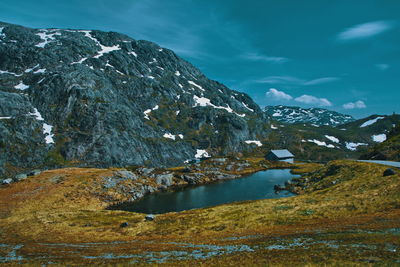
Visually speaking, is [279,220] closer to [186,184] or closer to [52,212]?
[52,212]

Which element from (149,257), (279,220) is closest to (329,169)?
(279,220)

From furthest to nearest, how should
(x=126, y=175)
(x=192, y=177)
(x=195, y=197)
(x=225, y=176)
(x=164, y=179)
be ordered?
(x=225, y=176) → (x=192, y=177) → (x=164, y=179) → (x=126, y=175) → (x=195, y=197)

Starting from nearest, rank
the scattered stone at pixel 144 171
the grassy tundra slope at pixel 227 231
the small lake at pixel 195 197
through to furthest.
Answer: the grassy tundra slope at pixel 227 231
the small lake at pixel 195 197
the scattered stone at pixel 144 171

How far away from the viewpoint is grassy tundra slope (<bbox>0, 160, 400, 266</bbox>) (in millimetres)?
27438

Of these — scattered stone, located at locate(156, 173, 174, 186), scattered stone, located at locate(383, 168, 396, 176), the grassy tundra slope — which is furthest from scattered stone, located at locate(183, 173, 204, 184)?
scattered stone, located at locate(383, 168, 396, 176)

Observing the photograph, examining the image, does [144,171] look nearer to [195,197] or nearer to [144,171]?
[144,171]

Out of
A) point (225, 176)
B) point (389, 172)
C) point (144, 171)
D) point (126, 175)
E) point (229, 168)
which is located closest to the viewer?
point (389, 172)

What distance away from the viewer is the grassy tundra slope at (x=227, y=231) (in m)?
27.4

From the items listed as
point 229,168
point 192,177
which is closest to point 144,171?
point 192,177

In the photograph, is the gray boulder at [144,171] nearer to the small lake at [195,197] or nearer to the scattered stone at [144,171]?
the scattered stone at [144,171]

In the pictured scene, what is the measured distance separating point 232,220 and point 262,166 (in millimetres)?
152164

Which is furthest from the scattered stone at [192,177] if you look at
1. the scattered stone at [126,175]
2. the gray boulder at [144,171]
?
the scattered stone at [126,175]

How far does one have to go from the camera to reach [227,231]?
159 feet

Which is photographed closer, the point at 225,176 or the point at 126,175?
the point at 126,175
